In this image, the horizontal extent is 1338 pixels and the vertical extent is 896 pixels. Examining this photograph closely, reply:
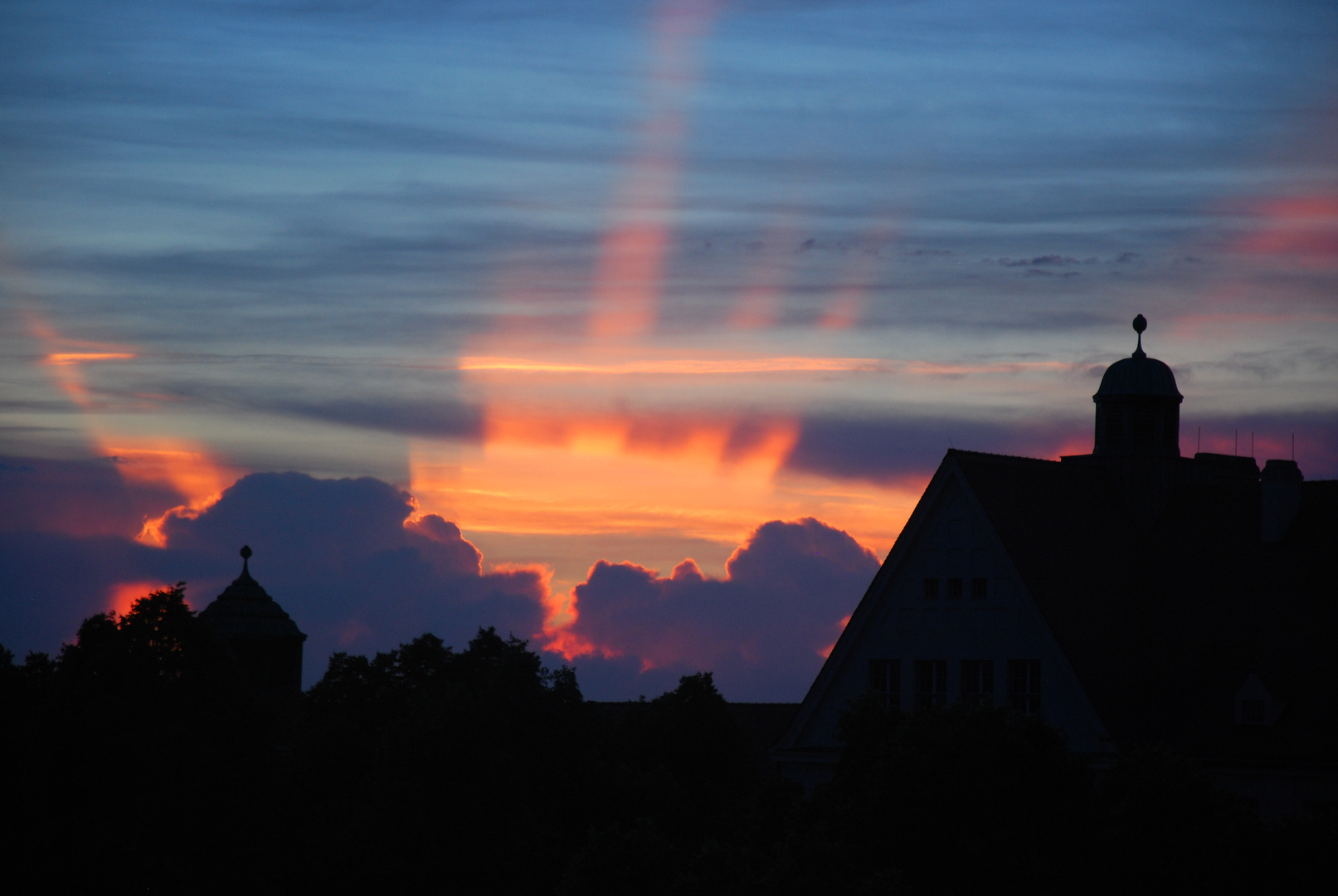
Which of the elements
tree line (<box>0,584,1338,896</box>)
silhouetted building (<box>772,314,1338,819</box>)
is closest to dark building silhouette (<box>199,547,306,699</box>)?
tree line (<box>0,584,1338,896</box>)

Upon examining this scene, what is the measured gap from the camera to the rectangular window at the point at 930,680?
6031 centimetres

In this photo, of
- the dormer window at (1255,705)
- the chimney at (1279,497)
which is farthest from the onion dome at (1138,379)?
the dormer window at (1255,705)

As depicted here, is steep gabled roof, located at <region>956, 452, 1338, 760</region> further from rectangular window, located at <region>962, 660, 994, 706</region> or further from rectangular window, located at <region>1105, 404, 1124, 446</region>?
rectangular window, located at <region>962, 660, 994, 706</region>

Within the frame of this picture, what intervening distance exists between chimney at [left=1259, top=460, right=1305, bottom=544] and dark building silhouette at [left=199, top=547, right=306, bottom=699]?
83.9 meters

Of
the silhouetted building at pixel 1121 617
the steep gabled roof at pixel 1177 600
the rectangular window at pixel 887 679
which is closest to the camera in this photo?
the silhouetted building at pixel 1121 617

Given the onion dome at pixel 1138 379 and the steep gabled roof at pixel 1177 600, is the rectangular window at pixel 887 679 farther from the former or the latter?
the onion dome at pixel 1138 379

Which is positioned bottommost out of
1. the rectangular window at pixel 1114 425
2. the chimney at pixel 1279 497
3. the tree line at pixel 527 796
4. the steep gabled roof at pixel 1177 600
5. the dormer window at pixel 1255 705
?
the tree line at pixel 527 796

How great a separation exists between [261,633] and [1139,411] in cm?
8078

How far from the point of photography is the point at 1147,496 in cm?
6494

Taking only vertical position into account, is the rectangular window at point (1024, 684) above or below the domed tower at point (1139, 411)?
below

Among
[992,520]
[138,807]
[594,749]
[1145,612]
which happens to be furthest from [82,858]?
[1145,612]

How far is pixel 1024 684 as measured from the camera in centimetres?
5850

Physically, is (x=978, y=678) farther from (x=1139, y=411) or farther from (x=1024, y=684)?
(x=1139, y=411)

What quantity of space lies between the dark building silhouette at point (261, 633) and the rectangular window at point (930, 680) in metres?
75.9
